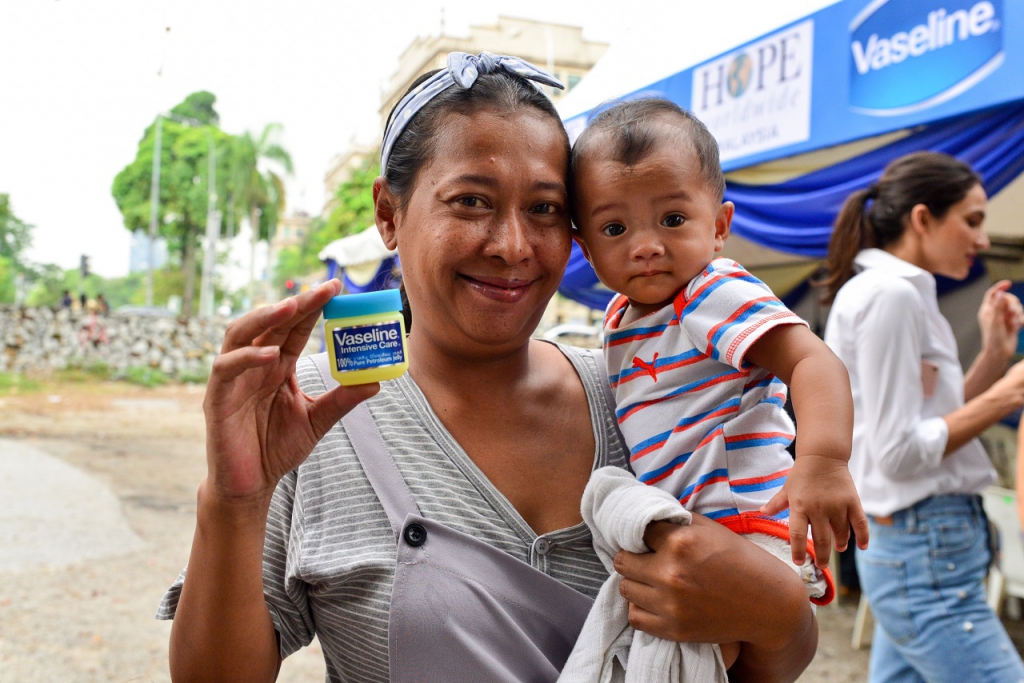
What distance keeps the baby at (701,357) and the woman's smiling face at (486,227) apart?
20 cm

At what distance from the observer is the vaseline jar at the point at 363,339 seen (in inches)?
48.5

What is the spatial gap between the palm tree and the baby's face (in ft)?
131

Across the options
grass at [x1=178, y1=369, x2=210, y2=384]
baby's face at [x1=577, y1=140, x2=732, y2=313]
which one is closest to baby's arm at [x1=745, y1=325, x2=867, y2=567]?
baby's face at [x1=577, y1=140, x2=732, y2=313]

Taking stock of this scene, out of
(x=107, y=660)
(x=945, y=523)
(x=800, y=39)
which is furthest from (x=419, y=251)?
(x=107, y=660)

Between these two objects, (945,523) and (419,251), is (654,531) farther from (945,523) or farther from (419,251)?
(945,523)

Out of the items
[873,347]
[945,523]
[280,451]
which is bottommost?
[945,523]

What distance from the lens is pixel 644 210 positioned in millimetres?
1596

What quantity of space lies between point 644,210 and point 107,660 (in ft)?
15.4

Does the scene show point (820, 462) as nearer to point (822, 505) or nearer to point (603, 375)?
point (822, 505)

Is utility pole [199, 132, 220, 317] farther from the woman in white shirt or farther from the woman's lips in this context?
the woman's lips

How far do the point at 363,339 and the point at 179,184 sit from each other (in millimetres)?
43192

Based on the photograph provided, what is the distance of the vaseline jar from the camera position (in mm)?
1231

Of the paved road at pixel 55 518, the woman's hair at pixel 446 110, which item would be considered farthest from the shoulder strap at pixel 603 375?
the paved road at pixel 55 518

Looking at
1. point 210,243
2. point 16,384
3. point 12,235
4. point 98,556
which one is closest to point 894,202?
point 98,556
